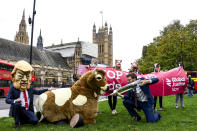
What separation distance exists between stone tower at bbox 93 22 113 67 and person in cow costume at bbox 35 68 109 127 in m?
88.1

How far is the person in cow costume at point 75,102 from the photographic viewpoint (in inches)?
199

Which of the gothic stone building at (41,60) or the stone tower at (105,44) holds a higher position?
the stone tower at (105,44)

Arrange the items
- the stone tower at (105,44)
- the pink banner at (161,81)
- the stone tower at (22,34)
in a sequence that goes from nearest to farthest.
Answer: the pink banner at (161,81), the stone tower at (22,34), the stone tower at (105,44)

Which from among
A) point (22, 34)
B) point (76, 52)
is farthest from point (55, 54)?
point (22, 34)

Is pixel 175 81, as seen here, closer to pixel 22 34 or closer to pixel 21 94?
pixel 21 94

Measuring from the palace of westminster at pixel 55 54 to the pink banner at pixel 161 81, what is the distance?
2066 centimetres

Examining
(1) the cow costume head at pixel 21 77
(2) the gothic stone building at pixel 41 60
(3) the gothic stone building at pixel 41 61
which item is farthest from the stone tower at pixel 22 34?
(1) the cow costume head at pixel 21 77

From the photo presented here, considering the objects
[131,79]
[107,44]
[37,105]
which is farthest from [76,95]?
[107,44]

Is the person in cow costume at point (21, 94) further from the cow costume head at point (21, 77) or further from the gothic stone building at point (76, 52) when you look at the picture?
the gothic stone building at point (76, 52)

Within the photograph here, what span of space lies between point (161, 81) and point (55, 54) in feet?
207

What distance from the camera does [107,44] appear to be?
3772 inches

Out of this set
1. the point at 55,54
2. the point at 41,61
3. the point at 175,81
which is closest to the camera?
the point at 175,81

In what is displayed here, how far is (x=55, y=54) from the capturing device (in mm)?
66938

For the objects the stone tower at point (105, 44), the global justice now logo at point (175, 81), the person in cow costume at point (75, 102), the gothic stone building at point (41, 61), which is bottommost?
the person in cow costume at point (75, 102)
